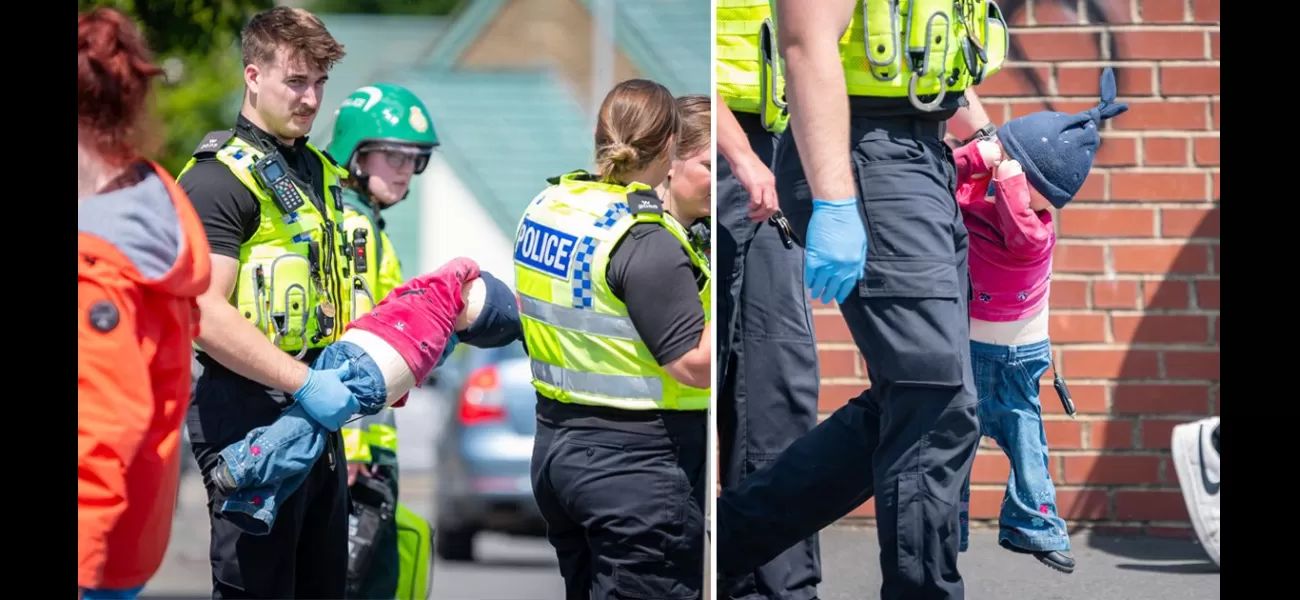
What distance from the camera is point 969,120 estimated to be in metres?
3.30

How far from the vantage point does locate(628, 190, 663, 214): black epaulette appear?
9.72 feet

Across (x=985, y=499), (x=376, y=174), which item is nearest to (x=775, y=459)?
(x=985, y=499)

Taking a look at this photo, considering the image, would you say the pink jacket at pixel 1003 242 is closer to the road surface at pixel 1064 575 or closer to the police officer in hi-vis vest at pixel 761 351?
the police officer in hi-vis vest at pixel 761 351

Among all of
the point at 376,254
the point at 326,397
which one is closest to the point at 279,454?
the point at 326,397

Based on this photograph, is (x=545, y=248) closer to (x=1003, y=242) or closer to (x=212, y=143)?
(x=212, y=143)

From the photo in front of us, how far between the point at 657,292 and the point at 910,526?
68 cm

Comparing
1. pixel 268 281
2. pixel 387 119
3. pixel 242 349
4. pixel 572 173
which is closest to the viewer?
pixel 242 349

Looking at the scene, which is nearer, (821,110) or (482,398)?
(821,110)

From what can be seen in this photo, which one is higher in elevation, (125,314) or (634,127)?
(634,127)

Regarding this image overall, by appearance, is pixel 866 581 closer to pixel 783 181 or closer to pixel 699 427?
pixel 699 427

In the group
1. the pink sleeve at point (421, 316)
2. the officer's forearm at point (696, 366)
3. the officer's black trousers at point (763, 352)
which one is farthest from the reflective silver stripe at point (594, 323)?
the officer's black trousers at point (763, 352)

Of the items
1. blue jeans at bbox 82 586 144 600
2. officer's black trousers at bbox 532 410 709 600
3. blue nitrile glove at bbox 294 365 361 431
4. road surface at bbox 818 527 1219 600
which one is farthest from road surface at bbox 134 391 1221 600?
blue jeans at bbox 82 586 144 600

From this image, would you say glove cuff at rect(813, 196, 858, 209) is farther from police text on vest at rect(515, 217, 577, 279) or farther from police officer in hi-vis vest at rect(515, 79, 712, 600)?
police text on vest at rect(515, 217, 577, 279)

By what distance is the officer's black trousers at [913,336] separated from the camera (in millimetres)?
2967
